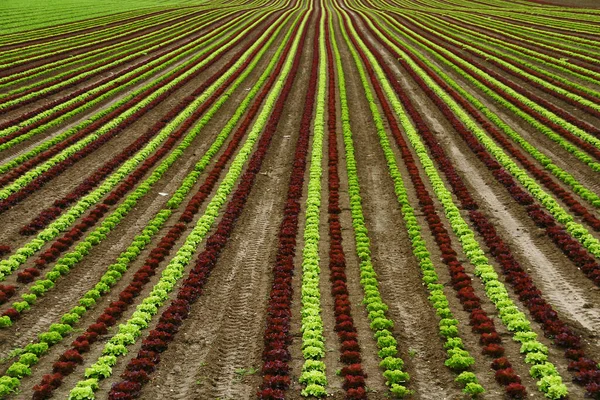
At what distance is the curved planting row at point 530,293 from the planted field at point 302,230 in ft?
0.28

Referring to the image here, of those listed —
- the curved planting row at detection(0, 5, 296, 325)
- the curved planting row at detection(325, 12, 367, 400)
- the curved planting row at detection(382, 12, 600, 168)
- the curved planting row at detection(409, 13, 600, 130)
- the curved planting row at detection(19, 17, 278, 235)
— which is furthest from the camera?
the curved planting row at detection(409, 13, 600, 130)

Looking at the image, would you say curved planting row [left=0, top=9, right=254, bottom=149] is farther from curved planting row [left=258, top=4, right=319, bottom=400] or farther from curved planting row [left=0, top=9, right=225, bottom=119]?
curved planting row [left=258, top=4, right=319, bottom=400]

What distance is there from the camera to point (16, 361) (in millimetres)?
15805

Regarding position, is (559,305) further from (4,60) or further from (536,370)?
(4,60)

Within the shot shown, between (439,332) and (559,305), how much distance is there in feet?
14.8

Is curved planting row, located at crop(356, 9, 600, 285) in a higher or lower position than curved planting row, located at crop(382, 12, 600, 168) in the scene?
lower

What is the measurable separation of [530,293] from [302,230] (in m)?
9.88

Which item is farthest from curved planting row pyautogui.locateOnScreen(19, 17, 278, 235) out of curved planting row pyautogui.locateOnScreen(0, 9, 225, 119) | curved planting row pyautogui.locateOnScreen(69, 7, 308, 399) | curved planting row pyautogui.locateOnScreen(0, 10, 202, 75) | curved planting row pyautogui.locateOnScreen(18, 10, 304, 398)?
curved planting row pyautogui.locateOnScreen(0, 10, 202, 75)

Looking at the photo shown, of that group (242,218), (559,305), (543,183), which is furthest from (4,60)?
(559,305)

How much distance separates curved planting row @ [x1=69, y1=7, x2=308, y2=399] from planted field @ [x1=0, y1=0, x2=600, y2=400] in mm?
87

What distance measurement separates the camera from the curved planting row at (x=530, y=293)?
14.6 meters

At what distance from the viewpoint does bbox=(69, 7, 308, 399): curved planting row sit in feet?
49.6

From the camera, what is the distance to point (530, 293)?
18.0 meters

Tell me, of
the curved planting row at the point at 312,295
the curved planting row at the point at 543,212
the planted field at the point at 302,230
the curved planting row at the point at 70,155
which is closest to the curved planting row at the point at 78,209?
the planted field at the point at 302,230
